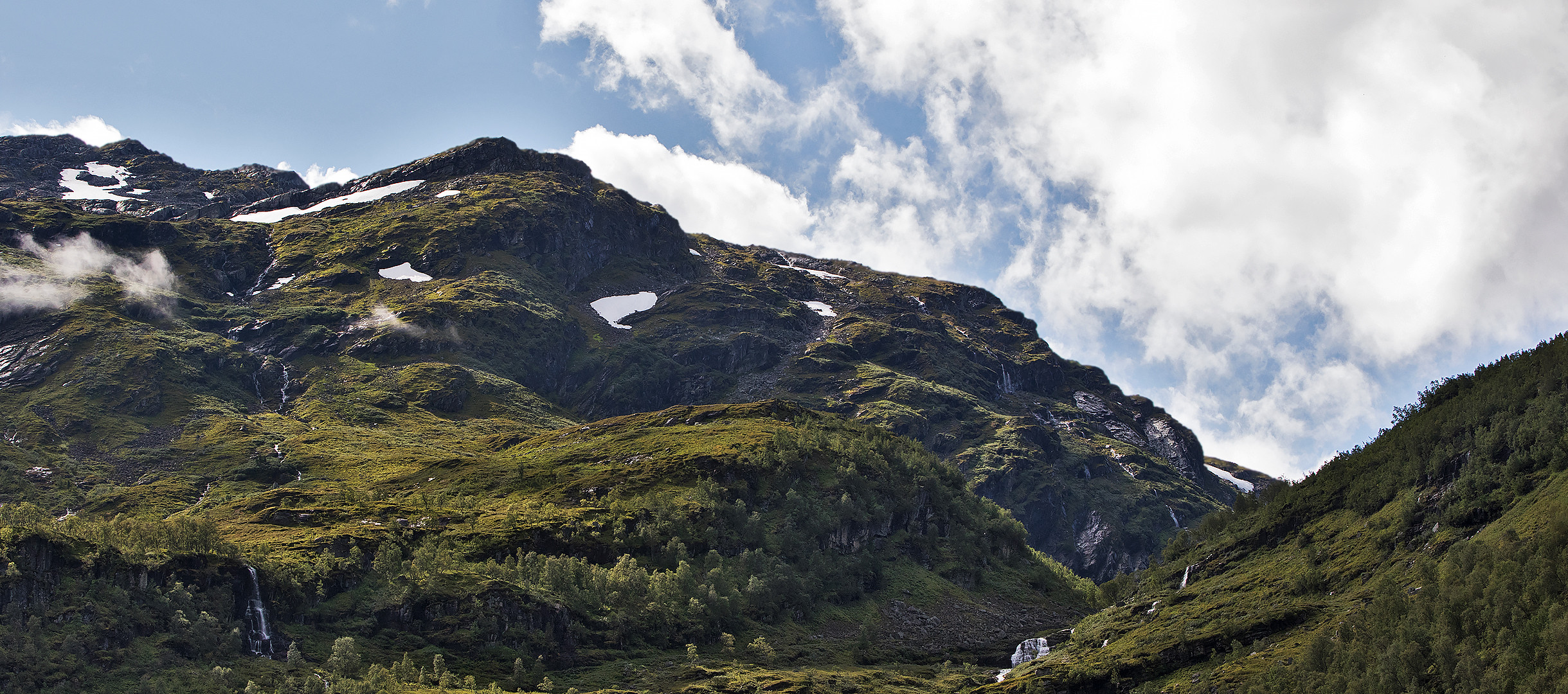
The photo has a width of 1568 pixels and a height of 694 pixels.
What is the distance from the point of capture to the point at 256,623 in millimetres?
146375

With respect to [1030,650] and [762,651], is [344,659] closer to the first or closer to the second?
[762,651]

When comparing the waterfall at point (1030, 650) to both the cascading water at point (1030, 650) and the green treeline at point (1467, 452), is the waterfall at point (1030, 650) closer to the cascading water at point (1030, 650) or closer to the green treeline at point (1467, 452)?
the cascading water at point (1030, 650)

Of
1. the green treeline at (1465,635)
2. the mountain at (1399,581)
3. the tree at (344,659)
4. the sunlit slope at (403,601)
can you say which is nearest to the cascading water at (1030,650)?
the mountain at (1399,581)


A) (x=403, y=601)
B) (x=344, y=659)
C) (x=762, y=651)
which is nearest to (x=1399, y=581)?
(x=762, y=651)

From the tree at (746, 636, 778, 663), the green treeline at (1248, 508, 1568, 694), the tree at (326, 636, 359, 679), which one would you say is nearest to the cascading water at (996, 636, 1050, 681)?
the tree at (746, 636, 778, 663)

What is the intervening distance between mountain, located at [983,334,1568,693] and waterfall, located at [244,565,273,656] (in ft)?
389

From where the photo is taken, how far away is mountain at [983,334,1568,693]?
10488 centimetres

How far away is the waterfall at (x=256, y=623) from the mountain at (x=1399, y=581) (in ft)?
389

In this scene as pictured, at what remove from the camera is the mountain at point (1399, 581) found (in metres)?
105

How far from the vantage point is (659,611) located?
177500mm

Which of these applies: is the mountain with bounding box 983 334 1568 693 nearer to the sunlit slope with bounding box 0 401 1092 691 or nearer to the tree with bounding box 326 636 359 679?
the sunlit slope with bounding box 0 401 1092 691

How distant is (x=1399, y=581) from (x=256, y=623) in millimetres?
174126

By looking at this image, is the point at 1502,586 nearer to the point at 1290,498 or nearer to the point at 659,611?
the point at 1290,498

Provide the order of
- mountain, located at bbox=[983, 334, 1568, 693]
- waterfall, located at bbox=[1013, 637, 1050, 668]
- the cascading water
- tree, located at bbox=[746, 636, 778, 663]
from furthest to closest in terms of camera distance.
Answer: waterfall, located at bbox=[1013, 637, 1050, 668] < the cascading water < tree, located at bbox=[746, 636, 778, 663] < mountain, located at bbox=[983, 334, 1568, 693]
